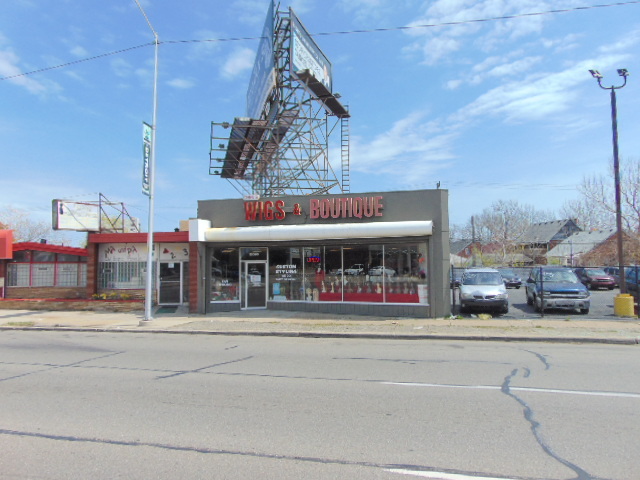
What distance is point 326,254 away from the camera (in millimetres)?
17344

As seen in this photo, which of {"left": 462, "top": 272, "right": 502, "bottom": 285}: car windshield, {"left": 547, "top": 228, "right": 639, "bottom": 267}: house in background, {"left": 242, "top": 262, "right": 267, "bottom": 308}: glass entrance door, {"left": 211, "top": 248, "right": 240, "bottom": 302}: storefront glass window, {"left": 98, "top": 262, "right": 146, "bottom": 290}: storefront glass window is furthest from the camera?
{"left": 547, "top": 228, "right": 639, "bottom": 267}: house in background

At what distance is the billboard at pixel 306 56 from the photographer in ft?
69.2

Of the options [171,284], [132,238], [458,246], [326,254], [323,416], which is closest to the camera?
[323,416]

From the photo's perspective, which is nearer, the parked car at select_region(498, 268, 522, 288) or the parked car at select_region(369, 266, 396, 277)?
the parked car at select_region(369, 266, 396, 277)

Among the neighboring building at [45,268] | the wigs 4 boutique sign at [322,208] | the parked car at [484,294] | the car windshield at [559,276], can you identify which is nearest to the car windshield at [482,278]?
the parked car at [484,294]

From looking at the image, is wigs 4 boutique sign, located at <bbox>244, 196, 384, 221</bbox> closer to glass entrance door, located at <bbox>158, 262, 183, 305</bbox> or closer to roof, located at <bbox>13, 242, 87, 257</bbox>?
glass entrance door, located at <bbox>158, 262, 183, 305</bbox>

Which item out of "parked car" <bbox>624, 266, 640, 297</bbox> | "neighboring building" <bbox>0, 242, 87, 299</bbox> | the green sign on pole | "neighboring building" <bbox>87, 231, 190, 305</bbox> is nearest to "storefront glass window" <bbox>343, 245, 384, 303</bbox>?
"neighboring building" <bbox>87, 231, 190, 305</bbox>

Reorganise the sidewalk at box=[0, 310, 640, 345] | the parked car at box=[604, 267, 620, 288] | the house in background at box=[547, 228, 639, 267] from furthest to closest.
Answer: the house in background at box=[547, 228, 639, 267] → the parked car at box=[604, 267, 620, 288] → the sidewalk at box=[0, 310, 640, 345]

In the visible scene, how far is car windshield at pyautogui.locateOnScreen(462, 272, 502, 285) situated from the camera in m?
16.9

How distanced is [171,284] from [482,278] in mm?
12954

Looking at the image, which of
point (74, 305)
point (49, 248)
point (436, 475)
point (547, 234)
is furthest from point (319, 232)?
point (547, 234)

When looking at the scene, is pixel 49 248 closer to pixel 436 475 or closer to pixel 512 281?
pixel 436 475

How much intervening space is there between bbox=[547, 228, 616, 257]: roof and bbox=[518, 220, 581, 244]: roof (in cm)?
581

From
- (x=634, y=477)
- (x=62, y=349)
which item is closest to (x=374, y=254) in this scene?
(x=62, y=349)
